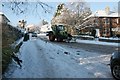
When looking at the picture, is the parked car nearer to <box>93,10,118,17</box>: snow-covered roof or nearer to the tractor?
the tractor

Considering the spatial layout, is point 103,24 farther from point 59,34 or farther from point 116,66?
point 116,66

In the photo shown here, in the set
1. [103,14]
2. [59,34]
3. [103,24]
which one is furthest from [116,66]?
[103,14]

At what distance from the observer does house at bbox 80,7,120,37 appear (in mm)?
58375

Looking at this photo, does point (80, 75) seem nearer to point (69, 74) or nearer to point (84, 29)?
point (69, 74)

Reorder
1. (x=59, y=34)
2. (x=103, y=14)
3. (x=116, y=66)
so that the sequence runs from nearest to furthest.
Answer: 1. (x=116, y=66)
2. (x=59, y=34)
3. (x=103, y=14)

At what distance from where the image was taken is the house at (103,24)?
5838 cm

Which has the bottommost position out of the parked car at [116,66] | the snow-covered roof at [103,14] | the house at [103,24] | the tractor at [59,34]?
the parked car at [116,66]

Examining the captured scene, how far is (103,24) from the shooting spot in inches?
2398

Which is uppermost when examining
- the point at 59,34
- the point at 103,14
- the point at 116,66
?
the point at 103,14

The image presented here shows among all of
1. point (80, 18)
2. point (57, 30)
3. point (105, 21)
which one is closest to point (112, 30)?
point (105, 21)

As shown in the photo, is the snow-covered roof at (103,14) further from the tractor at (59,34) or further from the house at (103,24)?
the tractor at (59,34)

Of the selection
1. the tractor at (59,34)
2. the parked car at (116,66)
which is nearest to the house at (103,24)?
the tractor at (59,34)

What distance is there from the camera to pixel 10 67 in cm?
Result: 1102

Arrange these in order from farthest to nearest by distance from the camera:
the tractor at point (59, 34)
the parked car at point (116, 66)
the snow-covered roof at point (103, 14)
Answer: the snow-covered roof at point (103, 14), the tractor at point (59, 34), the parked car at point (116, 66)
